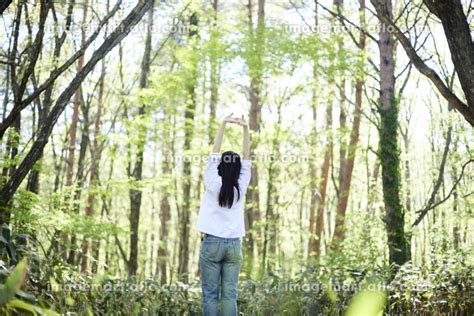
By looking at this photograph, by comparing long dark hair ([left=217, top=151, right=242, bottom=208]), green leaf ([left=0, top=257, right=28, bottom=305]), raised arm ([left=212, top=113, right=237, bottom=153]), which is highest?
raised arm ([left=212, top=113, right=237, bottom=153])

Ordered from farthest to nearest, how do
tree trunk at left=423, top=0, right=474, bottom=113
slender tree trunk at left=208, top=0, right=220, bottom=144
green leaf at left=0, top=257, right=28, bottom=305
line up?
slender tree trunk at left=208, top=0, right=220, bottom=144 < tree trunk at left=423, top=0, right=474, bottom=113 < green leaf at left=0, top=257, right=28, bottom=305

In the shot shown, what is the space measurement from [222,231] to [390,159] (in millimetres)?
4918

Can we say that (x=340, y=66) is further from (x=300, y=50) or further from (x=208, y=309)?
(x=208, y=309)

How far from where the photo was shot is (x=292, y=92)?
1273 cm

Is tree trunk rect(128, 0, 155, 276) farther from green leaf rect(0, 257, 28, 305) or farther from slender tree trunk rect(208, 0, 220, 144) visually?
green leaf rect(0, 257, 28, 305)

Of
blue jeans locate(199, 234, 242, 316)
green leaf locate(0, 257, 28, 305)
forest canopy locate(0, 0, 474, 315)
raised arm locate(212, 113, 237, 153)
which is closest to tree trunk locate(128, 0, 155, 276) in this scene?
forest canopy locate(0, 0, 474, 315)

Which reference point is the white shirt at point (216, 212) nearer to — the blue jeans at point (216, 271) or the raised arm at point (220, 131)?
the blue jeans at point (216, 271)

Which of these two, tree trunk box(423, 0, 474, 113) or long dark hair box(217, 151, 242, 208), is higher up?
tree trunk box(423, 0, 474, 113)

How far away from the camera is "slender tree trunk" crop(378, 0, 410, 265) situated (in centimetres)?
810

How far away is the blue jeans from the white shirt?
0.22 feet

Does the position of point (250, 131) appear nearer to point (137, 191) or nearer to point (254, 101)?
point (254, 101)

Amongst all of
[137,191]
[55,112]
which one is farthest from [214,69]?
[55,112]

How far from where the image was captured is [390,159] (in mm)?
8406

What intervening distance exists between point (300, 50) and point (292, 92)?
1309 mm
